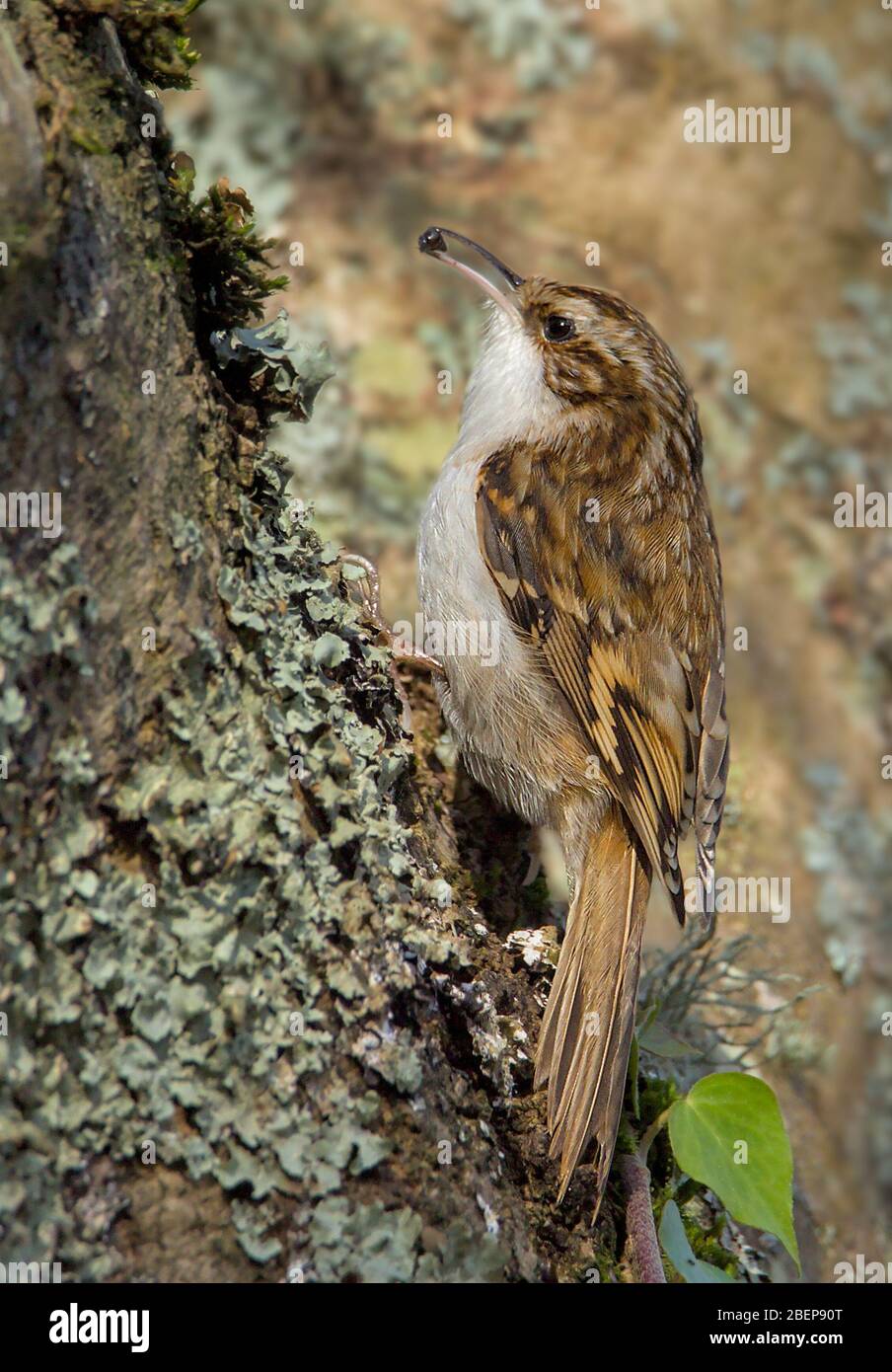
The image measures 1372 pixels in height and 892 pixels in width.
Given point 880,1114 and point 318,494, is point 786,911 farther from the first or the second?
point 318,494

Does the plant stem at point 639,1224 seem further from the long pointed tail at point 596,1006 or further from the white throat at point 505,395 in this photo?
the white throat at point 505,395

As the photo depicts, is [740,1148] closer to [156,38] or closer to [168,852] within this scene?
[168,852]

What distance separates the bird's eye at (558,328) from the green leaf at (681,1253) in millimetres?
2020

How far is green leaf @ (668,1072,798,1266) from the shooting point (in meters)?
2.24

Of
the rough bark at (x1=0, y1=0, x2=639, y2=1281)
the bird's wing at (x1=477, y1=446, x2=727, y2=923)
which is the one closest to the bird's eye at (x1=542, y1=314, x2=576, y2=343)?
the bird's wing at (x1=477, y1=446, x2=727, y2=923)

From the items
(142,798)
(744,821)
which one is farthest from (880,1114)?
(142,798)

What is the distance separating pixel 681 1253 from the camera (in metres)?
2.35

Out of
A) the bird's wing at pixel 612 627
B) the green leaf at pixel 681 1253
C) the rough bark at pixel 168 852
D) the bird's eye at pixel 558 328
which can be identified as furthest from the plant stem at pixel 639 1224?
the bird's eye at pixel 558 328

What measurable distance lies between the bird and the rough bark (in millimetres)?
776

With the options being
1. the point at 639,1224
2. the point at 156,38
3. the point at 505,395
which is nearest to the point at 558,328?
the point at 505,395

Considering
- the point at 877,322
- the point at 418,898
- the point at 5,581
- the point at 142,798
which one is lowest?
the point at 418,898

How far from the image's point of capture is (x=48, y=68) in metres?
1.72

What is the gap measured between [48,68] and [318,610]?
0.93 meters

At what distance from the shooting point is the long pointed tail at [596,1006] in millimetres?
2252
